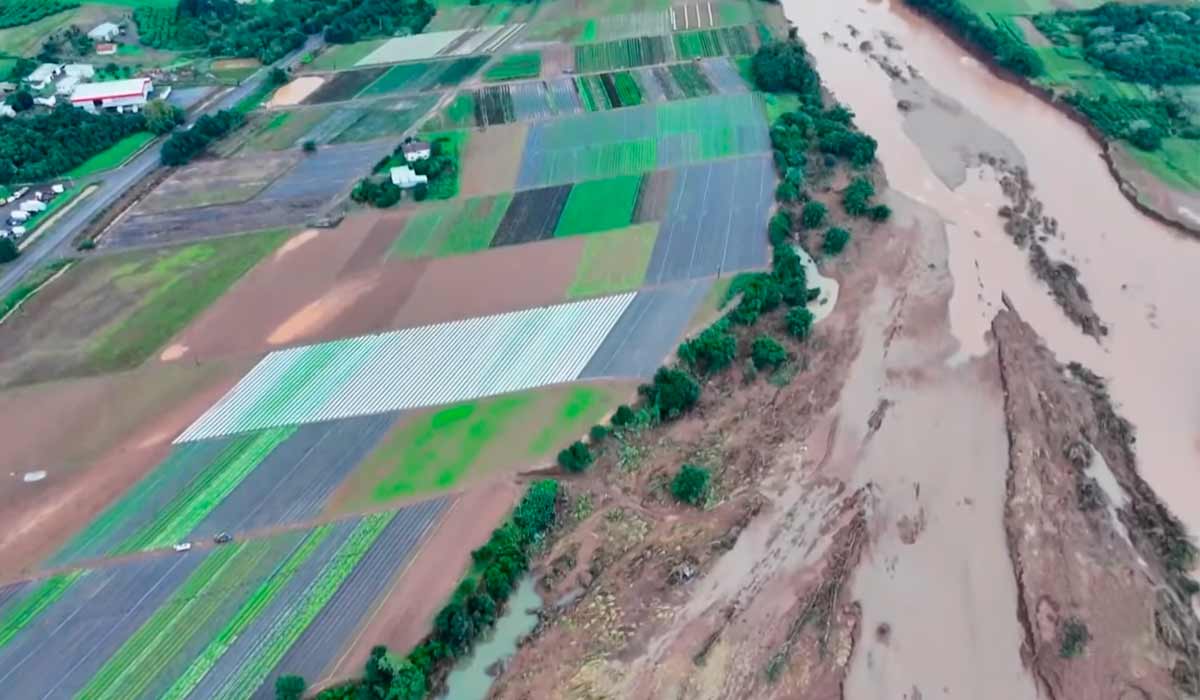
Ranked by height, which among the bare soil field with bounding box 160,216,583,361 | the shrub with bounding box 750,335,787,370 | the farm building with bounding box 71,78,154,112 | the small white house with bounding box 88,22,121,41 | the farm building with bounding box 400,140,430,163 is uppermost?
the small white house with bounding box 88,22,121,41

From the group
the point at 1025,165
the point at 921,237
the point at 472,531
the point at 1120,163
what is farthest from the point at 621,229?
the point at 1120,163

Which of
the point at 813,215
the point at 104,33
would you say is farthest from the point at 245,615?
the point at 104,33

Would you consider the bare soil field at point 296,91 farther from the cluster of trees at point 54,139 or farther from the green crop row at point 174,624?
the green crop row at point 174,624

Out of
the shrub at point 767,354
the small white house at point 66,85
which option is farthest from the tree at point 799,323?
the small white house at point 66,85

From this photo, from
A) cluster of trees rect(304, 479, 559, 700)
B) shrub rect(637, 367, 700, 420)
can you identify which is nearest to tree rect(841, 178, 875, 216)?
shrub rect(637, 367, 700, 420)

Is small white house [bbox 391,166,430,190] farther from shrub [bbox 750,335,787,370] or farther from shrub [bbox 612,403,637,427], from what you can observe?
shrub [bbox 750,335,787,370]

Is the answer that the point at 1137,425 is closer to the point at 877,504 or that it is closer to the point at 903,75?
the point at 877,504

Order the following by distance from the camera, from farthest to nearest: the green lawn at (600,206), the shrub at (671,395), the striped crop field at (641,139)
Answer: the striped crop field at (641,139)
the green lawn at (600,206)
the shrub at (671,395)
